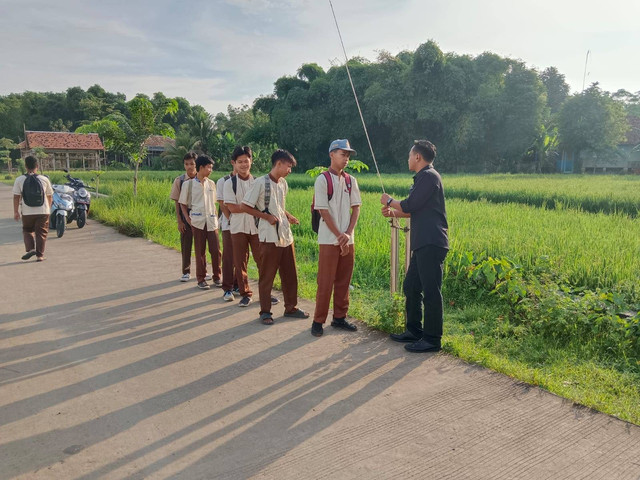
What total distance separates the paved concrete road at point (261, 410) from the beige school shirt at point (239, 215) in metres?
0.91

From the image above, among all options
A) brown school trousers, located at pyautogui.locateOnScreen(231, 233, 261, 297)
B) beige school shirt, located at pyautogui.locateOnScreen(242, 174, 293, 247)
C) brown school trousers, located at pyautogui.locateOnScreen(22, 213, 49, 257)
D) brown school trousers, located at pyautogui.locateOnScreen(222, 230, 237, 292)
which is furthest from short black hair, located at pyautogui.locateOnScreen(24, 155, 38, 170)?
beige school shirt, located at pyautogui.locateOnScreen(242, 174, 293, 247)

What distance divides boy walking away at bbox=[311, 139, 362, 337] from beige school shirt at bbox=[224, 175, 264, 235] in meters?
0.99

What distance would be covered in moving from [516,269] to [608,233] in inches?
113

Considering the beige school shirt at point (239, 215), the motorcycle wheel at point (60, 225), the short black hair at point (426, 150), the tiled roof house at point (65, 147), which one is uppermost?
the tiled roof house at point (65, 147)

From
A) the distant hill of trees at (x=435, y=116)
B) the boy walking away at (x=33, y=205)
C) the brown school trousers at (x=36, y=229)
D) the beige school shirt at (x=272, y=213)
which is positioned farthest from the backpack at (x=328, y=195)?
the distant hill of trees at (x=435, y=116)

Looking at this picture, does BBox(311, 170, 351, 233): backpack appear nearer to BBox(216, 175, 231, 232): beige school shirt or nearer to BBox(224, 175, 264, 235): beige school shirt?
BBox(224, 175, 264, 235): beige school shirt

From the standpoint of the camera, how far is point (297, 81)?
37750 millimetres

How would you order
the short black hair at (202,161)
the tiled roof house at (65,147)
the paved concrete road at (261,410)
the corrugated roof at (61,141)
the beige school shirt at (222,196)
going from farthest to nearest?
the tiled roof house at (65,147) → the corrugated roof at (61,141) → the short black hair at (202,161) → the beige school shirt at (222,196) → the paved concrete road at (261,410)

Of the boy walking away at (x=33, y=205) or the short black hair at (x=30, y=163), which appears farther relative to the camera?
the boy walking away at (x=33, y=205)

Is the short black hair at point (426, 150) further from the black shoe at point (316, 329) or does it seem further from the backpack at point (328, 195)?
the black shoe at point (316, 329)

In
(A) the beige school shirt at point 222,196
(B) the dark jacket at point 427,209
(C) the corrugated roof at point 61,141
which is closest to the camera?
(B) the dark jacket at point 427,209

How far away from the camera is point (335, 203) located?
4.30 m

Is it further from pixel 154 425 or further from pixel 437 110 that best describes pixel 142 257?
pixel 437 110

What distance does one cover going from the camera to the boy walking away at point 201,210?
5.91 meters
